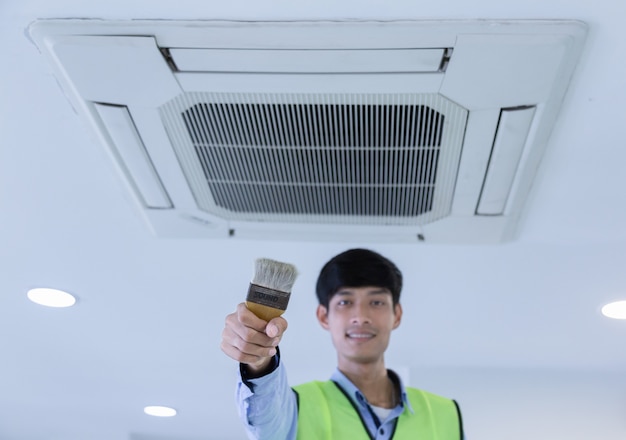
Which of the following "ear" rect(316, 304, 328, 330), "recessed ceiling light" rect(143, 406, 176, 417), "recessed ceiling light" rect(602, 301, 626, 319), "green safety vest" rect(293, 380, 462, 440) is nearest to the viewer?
"green safety vest" rect(293, 380, 462, 440)

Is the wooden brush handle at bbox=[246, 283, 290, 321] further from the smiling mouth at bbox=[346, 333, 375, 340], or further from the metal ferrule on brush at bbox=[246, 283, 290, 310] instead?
the smiling mouth at bbox=[346, 333, 375, 340]

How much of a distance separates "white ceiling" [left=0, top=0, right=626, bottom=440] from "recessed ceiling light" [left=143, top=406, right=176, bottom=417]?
0.08m

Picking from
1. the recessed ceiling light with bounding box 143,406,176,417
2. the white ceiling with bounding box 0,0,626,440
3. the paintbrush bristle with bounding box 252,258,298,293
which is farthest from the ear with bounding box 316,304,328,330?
the recessed ceiling light with bounding box 143,406,176,417

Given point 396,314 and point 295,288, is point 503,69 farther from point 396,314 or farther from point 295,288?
point 295,288

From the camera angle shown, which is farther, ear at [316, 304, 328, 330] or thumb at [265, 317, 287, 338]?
ear at [316, 304, 328, 330]

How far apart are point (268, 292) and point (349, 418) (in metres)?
0.44

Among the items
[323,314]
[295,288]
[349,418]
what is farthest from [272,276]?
[295,288]

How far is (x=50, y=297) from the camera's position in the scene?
229cm

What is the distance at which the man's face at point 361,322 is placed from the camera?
123cm

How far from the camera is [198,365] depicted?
2.89 meters

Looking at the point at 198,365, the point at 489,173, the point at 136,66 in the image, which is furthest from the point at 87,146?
the point at 198,365

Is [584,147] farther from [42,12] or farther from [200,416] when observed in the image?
[200,416]

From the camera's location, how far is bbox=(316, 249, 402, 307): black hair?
1299mm

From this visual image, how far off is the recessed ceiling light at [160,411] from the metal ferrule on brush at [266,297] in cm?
290
